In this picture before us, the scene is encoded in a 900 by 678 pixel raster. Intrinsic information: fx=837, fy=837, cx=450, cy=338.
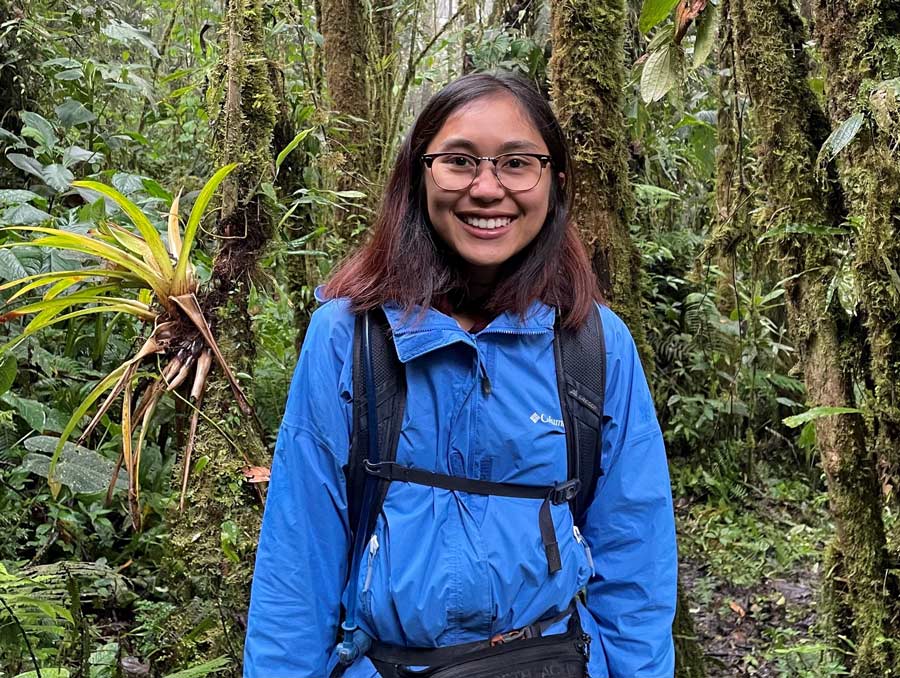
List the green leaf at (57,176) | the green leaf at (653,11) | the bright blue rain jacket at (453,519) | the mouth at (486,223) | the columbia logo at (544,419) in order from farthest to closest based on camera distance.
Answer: the green leaf at (57,176) < the green leaf at (653,11) < the mouth at (486,223) < the columbia logo at (544,419) < the bright blue rain jacket at (453,519)

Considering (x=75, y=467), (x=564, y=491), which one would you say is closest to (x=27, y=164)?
(x=75, y=467)

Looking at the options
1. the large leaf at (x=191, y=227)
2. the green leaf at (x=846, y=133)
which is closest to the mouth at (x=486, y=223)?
the green leaf at (x=846, y=133)

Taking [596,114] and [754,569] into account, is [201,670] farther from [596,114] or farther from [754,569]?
[754,569]

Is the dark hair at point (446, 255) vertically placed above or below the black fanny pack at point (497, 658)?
above

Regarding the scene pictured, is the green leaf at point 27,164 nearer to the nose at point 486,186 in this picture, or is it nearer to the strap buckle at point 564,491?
the nose at point 486,186

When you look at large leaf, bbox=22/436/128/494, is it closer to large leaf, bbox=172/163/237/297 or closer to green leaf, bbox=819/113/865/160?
large leaf, bbox=172/163/237/297

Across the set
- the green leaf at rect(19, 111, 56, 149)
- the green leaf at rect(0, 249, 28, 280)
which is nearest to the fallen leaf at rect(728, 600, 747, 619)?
the green leaf at rect(0, 249, 28, 280)

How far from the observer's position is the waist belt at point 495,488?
5.24 feet

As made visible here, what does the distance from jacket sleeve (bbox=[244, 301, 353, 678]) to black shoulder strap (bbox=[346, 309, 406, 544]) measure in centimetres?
2

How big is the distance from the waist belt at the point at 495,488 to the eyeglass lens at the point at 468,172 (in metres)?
0.59

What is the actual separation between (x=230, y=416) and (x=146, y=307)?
0.48 metres

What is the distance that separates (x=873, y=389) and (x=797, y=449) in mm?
3744

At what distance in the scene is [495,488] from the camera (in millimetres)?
1621

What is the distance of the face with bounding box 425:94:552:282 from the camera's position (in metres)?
1.74
